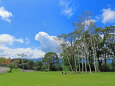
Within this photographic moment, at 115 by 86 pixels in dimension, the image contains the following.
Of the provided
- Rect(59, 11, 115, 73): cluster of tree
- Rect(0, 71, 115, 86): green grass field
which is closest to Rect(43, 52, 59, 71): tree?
Rect(59, 11, 115, 73): cluster of tree

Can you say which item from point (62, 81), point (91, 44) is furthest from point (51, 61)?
point (62, 81)

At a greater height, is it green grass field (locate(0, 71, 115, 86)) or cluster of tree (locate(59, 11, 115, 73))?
cluster of tree (locate(59, 11, 115, 73))

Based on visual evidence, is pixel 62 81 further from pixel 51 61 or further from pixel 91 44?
pixel 51 61

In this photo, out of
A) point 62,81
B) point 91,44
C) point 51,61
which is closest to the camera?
point 62,81

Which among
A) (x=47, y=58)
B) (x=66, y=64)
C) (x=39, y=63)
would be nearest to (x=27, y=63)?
(x=39, y=63)

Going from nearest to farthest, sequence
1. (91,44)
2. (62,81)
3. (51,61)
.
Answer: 1. (62,81)
2. (91,44)
3. (51,61)

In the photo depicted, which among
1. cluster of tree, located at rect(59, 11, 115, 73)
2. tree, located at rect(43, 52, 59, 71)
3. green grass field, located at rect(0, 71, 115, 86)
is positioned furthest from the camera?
tree, located at rect(43, 52, 59, 71)

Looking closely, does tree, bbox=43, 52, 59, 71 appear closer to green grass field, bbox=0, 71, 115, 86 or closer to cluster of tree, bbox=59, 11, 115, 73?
cluster of tree, bbox=59, 11, 115, 73

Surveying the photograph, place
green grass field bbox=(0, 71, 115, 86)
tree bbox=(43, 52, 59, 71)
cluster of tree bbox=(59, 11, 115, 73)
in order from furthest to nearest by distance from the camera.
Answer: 1. tree bbox=(43, 52, 59, 71)
2. cluster of tree bbox=(59, 11, 115, 73)
3. green grass field bbox=(0, 71, 115, 86)

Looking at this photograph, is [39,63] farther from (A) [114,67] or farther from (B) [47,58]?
(A) [114,67]

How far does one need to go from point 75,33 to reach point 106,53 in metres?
13.9

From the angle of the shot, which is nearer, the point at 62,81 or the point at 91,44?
the point at 62,81

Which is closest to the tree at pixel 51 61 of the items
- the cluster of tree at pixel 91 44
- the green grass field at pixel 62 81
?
the cluster of tree at pixel 91 44

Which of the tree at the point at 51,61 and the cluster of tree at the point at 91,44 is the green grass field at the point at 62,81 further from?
the tree at the point at 51,61
